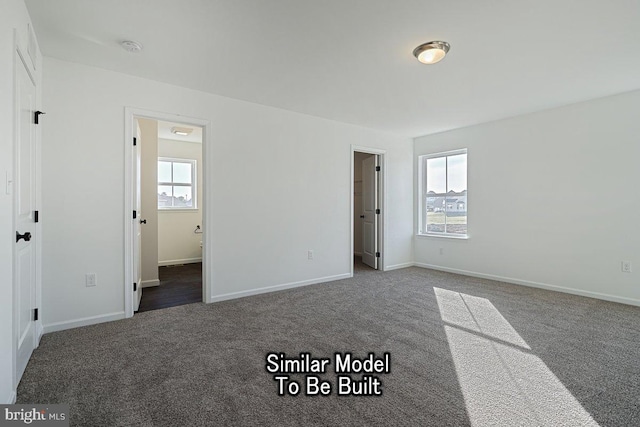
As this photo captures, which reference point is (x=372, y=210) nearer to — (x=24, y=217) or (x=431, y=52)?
(x=431, y=52)

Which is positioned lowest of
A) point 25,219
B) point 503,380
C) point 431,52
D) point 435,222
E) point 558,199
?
point 503,380

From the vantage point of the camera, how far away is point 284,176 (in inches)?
169

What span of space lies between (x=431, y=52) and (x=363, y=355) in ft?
8.29

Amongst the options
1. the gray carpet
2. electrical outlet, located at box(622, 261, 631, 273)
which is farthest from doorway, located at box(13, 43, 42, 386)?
electrical outlet, located at box(622, 261, 631, 273)

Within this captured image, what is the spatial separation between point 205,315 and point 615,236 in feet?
16.1

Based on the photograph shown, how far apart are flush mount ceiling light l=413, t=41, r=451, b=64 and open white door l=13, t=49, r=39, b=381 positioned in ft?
9.33

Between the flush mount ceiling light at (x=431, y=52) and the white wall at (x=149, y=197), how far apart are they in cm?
362

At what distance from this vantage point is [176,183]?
652 cm

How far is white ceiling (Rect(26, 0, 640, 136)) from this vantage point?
212 centimetres

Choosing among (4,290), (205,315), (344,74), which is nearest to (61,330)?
(205,315)

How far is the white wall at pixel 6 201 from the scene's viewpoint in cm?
162

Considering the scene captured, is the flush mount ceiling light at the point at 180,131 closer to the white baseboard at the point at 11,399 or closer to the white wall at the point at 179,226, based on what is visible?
the white wall at the point at 179,226

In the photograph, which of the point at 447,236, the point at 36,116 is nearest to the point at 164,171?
the point at 36,116

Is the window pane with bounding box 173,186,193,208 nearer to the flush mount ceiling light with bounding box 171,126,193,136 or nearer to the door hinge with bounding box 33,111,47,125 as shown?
the flush mount ceiling light with bounding box 171,126,193,136
